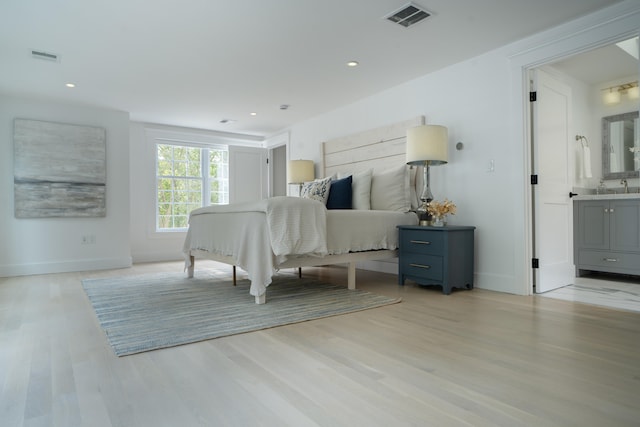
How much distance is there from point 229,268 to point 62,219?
7.54ft

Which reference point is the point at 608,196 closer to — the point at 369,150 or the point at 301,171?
the point at 369,150

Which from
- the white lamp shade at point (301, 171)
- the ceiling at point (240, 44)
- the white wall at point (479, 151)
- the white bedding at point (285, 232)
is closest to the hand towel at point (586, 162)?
the white wall at point (479, 151)

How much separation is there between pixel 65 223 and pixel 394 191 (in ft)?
14.1

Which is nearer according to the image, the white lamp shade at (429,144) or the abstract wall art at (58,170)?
the white lamp shade at (429,144)

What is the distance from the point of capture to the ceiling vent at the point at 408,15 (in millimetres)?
2662

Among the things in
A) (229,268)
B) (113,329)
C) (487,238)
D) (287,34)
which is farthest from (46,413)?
(229,268)

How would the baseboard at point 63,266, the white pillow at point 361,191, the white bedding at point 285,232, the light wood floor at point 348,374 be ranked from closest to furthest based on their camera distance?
the light wood floor at point 348,374
the white bedding at point 285,232
the white pillow at point 361,191
the baseboard at point 63,266

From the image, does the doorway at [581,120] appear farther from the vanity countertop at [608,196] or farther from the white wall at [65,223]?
the white wall at [65,223]

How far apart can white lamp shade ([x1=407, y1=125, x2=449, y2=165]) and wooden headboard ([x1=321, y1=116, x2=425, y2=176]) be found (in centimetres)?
57

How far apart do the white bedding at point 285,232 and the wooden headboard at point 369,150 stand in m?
0.95

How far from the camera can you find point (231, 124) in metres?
6.20

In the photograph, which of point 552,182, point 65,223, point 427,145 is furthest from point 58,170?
point 552,182

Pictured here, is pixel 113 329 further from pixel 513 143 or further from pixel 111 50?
pixel 513 143

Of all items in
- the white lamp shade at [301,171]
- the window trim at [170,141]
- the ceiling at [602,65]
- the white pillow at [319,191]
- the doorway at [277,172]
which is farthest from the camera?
the doorway at [277,172]
